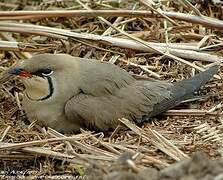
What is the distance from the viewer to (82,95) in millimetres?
4406

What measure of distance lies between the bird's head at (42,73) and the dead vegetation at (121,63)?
0.85ft

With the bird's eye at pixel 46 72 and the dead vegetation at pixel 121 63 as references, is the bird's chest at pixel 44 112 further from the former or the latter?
the bird's eye at pixel 46 72

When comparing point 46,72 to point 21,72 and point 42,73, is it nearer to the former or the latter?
point 42,73

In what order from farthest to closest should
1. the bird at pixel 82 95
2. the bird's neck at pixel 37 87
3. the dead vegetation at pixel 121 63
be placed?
the bird's neck at pixel 37 87, the bird at pixel 82 95, the dead vegetation at pixel 121 63

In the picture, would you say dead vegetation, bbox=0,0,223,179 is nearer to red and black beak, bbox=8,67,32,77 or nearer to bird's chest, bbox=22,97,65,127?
bird's chest, bbox=22,97,65,127

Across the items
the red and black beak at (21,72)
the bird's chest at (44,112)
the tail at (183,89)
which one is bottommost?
the bird's chest at (44,112)

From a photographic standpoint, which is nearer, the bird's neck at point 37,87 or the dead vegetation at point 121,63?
the dead vegetation at point 121,63

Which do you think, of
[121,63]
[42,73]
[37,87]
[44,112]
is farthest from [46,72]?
[121,63]

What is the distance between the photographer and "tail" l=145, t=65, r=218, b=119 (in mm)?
4555

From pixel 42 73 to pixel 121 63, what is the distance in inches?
38.1

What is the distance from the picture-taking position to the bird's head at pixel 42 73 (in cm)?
444

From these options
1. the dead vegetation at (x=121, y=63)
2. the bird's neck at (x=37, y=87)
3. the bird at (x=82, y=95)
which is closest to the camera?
the dead vegetation at (x=121, y=63)

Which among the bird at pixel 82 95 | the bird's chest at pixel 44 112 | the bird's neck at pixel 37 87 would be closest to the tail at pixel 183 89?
the bird at pixel 82 95

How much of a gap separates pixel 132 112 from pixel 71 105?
0.43 m
